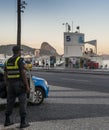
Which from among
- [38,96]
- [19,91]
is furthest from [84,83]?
[19,91]

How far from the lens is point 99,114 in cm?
1052

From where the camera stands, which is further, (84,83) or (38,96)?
(84,83)

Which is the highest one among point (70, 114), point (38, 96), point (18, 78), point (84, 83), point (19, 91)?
point (18, 78)

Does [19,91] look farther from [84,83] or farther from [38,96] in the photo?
[84,83]

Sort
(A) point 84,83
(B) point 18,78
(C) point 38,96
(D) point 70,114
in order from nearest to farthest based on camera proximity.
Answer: (B) point 18,78, (D) point 70,114, (C) point 38,96, (A) point 84,83

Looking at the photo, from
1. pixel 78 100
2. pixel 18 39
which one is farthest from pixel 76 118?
pixel 18 39

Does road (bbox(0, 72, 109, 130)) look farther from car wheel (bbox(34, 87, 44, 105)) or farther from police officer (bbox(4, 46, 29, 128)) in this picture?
police officer (bbox(4, 46, 29, 128))

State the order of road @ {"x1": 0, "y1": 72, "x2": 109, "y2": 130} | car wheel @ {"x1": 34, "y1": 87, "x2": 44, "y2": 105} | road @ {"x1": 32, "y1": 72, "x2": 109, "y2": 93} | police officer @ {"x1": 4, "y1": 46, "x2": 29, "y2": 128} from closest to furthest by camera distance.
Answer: police officer @ {"x1": 4, "y1": 46, "x2": 29, "y2": 128}, road @ {"x1": 0, "y1": 72, "x2": 109, "y2": 130}, car wheel @ {"x1": 34, "y1": 87, "x2": 44, "y2": 105}, road @ {"x1": 32, "y1": 72, "x2": 109, "y2": 93}

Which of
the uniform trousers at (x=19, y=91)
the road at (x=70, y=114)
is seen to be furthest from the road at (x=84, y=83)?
the uniform trousers at (x=19, y=91)

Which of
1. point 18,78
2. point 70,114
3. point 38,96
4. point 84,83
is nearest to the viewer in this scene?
point 18,78

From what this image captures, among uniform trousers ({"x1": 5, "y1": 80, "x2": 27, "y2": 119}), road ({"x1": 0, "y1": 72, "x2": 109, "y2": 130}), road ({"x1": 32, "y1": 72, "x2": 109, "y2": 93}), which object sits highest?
uniform trousers ({"x1": 5, "y1": 80, "x2": 27, "y2": 119})

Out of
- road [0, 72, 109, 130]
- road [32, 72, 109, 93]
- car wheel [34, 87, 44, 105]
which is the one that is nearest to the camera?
road [0, 72, 109, 130]

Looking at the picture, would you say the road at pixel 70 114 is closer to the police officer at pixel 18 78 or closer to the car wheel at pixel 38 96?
the car wheel at pixel 38 96

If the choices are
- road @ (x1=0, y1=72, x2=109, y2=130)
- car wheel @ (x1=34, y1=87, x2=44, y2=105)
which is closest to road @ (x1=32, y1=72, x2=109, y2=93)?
road @ (x1=0, y1=72, x2=109, y2=130)
